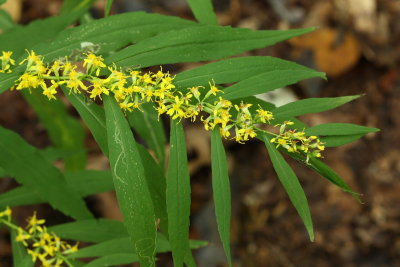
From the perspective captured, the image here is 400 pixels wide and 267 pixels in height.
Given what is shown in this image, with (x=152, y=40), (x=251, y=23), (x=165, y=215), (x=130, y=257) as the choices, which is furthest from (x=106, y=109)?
(x=251, y=23)

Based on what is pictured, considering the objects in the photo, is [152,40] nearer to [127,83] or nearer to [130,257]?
[127,83]

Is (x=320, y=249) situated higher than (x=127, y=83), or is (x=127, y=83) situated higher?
(x=127, y=83)

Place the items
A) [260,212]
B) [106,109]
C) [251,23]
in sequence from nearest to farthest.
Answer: [106,109] < [260,212] < [251,23]

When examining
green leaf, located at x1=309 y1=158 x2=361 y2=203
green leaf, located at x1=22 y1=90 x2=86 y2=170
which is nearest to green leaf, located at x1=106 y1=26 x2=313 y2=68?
green leaf, located at x1=309 y1=158 x2=361 y2=203

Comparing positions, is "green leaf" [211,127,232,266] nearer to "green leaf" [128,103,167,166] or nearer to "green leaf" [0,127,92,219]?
"green leaf" [0,127,92,219]

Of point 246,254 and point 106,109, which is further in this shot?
point 246,254

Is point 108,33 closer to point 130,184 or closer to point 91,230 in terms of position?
point 130,184

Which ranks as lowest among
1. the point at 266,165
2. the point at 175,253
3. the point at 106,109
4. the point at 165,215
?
the point at 175,253
